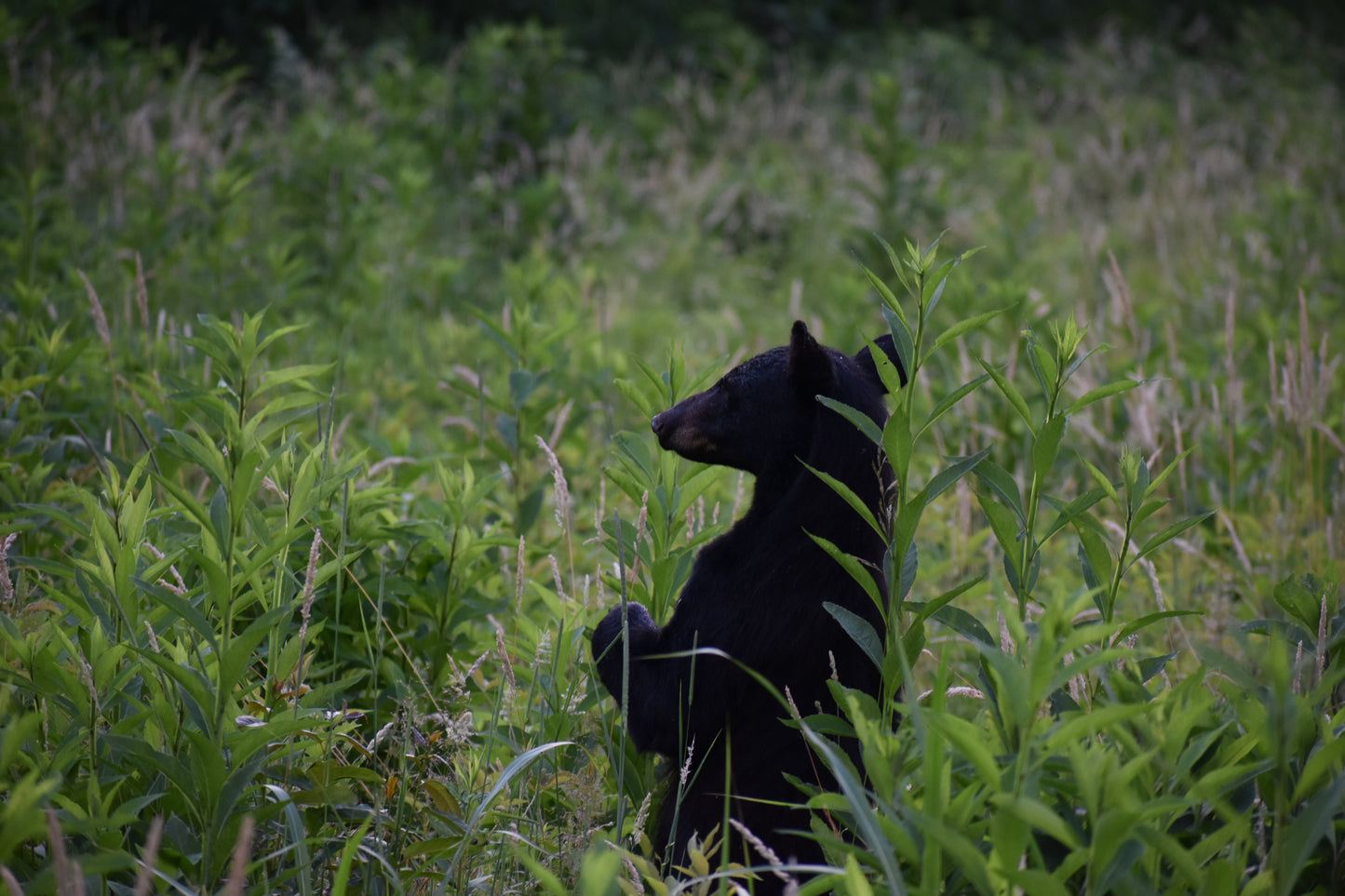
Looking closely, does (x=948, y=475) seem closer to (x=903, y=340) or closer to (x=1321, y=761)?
(x=903, y=340)

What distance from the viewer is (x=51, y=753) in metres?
1.72

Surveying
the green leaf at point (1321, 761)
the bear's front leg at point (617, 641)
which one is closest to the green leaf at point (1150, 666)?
the green leaf at point (1321, 761)

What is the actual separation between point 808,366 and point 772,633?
50 cm

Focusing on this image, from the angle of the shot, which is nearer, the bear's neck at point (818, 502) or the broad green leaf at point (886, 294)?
the broad green leaf at point (886, 294)

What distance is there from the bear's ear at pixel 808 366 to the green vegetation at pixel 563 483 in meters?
0.09

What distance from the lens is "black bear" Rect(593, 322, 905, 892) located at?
1.88 meters

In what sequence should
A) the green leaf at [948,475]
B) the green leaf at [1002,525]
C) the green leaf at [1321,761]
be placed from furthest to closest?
the green leaf at [1002,525] → the green leaf at [948,475] → the green leaf at [1321,761]

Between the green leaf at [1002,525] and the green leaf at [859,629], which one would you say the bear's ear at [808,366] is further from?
the green leaf at [859,629]

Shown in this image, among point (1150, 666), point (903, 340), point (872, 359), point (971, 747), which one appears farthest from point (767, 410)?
point (971, 747)

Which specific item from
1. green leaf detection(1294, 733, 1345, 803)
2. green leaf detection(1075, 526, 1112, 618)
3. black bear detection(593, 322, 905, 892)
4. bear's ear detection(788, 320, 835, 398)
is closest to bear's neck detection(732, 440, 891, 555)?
black bear detection(593, 322, 905, 892)

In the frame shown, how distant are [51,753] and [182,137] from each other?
16.3 feet

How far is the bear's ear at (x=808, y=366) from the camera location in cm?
192

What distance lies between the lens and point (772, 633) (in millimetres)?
1875

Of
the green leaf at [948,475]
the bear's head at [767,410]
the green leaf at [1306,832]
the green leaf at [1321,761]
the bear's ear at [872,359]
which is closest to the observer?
the green leaf at [1306,832]
